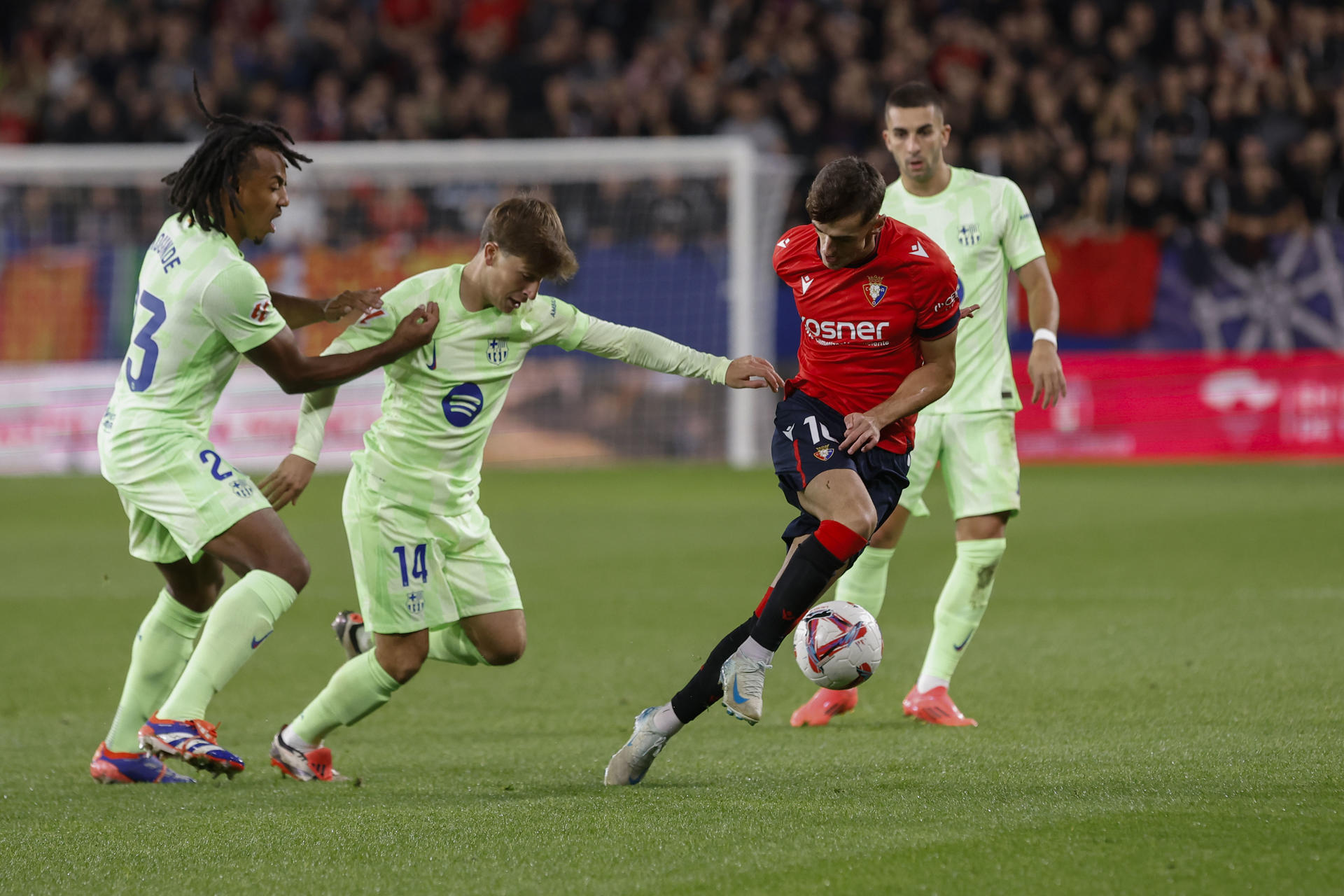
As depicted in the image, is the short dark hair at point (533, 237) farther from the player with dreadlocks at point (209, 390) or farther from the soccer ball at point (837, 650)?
the soccer ball at point (837, 650)

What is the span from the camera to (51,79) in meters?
19.8

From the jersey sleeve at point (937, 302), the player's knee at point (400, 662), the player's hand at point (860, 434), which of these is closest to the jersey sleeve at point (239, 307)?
the player's knee at point (400, 662)

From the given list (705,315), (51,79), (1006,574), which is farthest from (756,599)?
(51,79)

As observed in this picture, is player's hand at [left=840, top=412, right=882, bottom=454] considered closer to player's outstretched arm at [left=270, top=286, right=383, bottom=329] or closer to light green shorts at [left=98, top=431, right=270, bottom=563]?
player's outstretched arm at [left=270, top=286, right=383, bottom=329]

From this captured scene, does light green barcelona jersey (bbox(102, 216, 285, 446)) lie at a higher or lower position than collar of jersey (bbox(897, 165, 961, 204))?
lower

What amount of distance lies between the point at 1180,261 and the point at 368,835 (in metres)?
13.2

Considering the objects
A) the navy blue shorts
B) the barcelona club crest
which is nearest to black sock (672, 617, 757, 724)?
the navy blue shorts

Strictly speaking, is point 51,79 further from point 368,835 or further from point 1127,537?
point 368,835

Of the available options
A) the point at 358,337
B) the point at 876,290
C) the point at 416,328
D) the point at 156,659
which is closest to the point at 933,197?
the point at 876,290

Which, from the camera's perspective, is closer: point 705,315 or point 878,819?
point 878,819

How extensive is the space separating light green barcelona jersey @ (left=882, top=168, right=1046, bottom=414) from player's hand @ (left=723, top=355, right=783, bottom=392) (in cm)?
148

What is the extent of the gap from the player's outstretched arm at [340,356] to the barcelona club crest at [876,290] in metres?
1.30

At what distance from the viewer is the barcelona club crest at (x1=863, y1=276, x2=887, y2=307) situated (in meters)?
4.93

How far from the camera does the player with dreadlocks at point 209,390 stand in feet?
15.8
